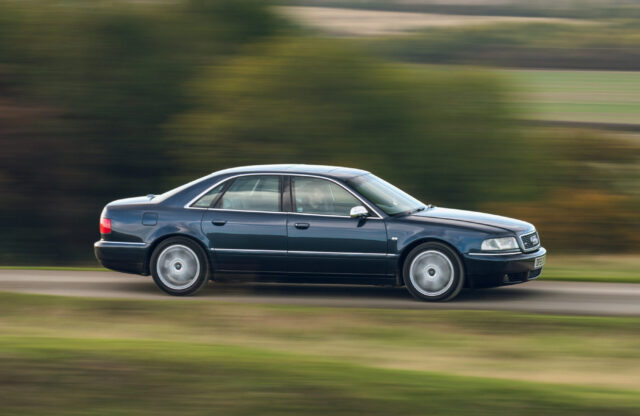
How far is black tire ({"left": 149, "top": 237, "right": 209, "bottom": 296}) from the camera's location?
1122cm

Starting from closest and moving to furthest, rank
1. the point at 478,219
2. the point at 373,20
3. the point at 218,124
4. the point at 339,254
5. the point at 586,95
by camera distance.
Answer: the point at 339,254 → the point at 478,219 → the point at 218,124 → the point at 373,20 → the point at 586,95

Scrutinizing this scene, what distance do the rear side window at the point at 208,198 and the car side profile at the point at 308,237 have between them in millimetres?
11

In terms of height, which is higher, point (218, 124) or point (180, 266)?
point (218, 124)

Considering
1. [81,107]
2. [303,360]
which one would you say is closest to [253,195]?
[303,360]

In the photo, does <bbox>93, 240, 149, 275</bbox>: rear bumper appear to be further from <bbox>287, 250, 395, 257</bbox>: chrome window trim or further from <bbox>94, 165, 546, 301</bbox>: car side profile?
<bbox>287, 250, 395, 257</bbox>: chrome window trim

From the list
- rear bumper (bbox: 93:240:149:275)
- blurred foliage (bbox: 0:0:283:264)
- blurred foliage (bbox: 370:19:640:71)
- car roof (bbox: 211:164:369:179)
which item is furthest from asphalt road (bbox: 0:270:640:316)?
blurred foliage (bbox: 370:19:640:71)

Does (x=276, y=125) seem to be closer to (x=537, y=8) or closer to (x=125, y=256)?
(x=125, y=256)

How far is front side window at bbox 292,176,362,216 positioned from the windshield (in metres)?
0.18

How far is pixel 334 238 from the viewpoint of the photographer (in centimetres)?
1087

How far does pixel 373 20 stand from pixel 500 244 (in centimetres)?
1565

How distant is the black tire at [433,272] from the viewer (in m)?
10.7

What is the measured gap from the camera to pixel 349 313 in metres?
10.2

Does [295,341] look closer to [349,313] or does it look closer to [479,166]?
[349,313]

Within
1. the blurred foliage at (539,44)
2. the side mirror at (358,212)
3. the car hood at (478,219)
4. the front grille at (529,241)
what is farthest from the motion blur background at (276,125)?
the side mirror at (358,212)
